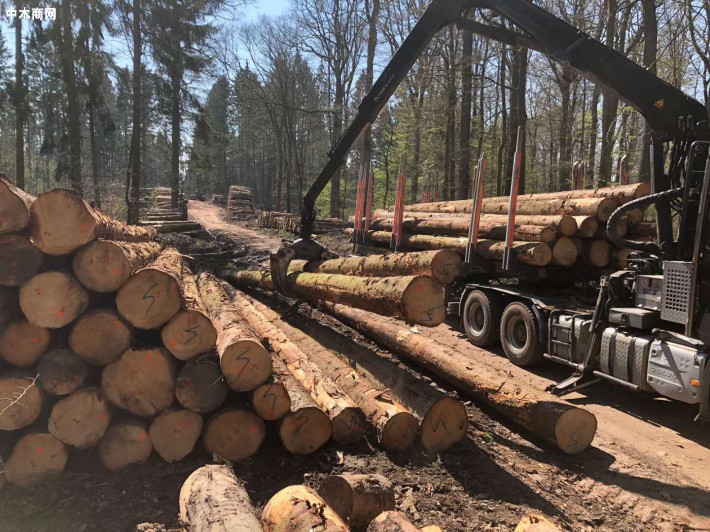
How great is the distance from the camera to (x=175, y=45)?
23.3m

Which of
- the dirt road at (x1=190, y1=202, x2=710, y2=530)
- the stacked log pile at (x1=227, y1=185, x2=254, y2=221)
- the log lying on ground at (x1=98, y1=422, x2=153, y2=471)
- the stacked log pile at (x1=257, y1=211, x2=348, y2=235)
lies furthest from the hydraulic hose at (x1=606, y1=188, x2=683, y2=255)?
the stacked log pile at (x1=227, y1=185, x2=254, y2=221)

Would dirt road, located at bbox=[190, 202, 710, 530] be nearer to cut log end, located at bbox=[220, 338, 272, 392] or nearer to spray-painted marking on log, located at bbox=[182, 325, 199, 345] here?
cut log end, located at bbox=[220, 338, 272, 392]

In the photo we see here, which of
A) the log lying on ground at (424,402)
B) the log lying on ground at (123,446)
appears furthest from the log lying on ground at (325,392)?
the log lying on ground at (123,446)

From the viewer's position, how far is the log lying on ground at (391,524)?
2.35 meters

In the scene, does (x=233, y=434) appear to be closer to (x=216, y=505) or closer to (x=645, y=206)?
(x=216, y=505)

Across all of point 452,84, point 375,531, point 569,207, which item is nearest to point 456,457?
point 375,531

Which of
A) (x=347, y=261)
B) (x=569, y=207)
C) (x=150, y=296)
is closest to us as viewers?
(x=150, y=296)

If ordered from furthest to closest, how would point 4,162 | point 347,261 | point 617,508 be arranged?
point 4,162 → point 347,261 → point 617,508

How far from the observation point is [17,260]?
3596 millimetres

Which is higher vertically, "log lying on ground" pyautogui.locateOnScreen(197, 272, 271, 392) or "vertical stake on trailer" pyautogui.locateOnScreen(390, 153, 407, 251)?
"vertical stake on trailer" pyautogui.locateOnScreen(390, 153, 407, 251)

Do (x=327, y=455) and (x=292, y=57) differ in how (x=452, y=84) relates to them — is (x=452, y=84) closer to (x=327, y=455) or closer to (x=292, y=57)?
(x=292, y=57)

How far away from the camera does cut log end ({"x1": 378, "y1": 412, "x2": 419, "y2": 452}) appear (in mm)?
4188

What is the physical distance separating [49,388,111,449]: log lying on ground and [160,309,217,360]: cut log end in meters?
0.68

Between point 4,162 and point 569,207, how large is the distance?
5191 cm
